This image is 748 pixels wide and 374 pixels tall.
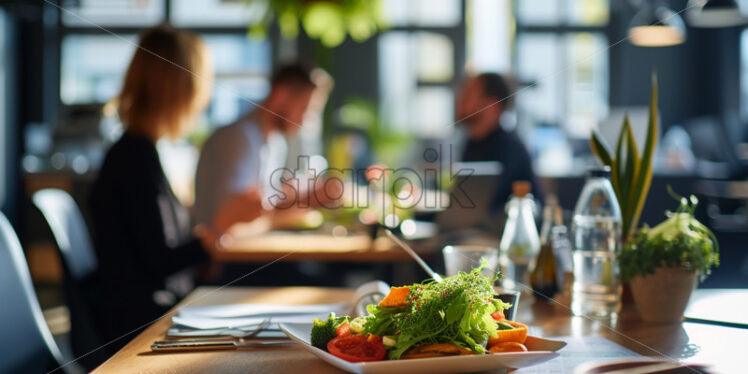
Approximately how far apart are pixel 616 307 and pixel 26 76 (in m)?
6.25

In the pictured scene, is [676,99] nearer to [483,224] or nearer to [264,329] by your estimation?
[483,224]

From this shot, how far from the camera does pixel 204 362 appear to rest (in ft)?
2.51

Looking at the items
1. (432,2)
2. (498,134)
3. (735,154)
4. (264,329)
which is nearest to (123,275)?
(264,329)

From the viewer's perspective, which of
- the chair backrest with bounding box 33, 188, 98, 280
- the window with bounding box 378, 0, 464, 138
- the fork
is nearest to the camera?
the fork

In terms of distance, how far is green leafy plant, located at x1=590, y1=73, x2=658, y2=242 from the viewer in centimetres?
108

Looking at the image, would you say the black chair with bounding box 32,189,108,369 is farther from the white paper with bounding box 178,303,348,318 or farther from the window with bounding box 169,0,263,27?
the window with bounding box 169,0,263,27

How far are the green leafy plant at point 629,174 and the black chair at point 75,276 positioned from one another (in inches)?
39.6

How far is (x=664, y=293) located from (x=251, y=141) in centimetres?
187

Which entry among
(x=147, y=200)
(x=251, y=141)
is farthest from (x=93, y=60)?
(x=147, y=200)

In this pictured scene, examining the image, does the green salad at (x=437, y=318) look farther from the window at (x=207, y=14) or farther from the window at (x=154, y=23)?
the window at (x=207, y=14)

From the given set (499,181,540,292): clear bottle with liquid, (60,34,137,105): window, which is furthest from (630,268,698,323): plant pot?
(60,34,137,105): window

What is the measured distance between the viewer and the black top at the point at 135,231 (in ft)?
5.32

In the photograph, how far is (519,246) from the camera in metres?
1.19

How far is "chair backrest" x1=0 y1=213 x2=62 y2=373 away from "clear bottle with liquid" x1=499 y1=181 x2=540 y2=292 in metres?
0.75
